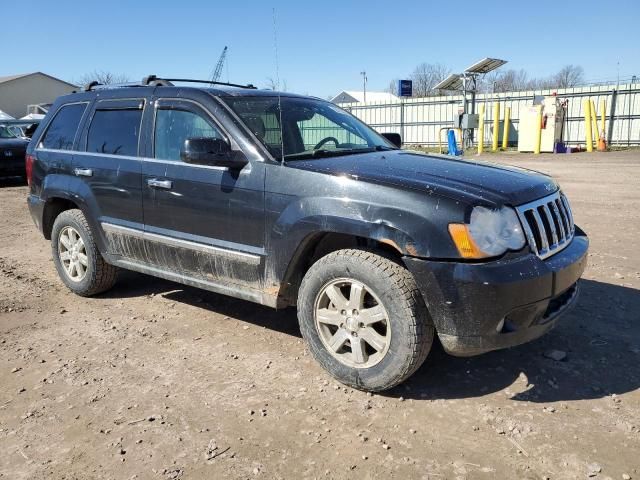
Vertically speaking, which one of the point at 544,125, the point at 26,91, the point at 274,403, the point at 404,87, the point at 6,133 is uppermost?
the point at 26,91

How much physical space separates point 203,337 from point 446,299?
2.10m

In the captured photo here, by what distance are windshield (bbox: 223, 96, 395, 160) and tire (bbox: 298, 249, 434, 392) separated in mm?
951

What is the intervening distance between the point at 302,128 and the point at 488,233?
185 cm

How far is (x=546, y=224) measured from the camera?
324cm

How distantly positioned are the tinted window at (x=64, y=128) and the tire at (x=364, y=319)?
2.96 meters

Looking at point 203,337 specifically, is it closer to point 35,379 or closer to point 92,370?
point 92,370

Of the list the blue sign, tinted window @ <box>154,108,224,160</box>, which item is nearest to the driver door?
tinted window @ <box>154,108,224,160</box>

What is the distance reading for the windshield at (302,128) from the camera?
3.82 meters

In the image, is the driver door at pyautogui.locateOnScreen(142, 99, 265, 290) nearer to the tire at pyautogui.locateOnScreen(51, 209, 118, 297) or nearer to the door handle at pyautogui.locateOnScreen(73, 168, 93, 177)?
the door handle at pyautogui.locateOnScreen(73, 168, 93, 177)

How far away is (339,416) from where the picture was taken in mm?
3043

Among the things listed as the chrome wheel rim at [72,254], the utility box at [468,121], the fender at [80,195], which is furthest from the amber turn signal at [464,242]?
the utility box at [468,121]

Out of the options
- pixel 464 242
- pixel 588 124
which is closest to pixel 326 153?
pixel 464 242

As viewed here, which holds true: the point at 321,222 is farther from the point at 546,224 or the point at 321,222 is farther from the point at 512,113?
the point at 512,113

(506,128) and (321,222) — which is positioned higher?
(506,128)
